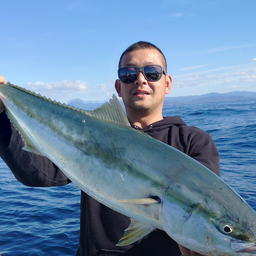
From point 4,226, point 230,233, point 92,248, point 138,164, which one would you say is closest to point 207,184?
point 230,233

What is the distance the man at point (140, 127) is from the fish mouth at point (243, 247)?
462 millimetres

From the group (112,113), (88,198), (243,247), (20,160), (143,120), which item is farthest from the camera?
(143,120)

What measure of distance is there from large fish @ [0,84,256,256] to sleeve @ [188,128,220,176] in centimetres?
78

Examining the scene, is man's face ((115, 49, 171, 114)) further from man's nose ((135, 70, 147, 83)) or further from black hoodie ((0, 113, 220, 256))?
black hoodie ((0, 113, 220, 256))

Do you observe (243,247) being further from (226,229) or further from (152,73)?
(152,73)

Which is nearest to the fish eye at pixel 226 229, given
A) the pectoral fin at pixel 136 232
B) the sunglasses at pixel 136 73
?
the pectoral fin at pixel 136 232

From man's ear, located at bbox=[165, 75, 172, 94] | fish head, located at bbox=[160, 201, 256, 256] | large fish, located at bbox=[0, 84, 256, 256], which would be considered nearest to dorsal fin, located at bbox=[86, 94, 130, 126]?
large fish, located at bbox=[0, 84, 256, 256]

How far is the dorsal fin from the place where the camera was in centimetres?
277

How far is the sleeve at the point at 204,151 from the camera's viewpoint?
3193 mm

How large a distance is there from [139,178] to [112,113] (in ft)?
2.53

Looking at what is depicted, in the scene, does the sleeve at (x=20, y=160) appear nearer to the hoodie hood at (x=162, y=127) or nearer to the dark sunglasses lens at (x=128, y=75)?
the hoodie hood at (x=162, y=127)

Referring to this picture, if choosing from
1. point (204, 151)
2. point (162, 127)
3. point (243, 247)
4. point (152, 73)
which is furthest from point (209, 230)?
point (152, 73)

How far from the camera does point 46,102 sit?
119 inches

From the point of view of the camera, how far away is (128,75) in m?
3.88
